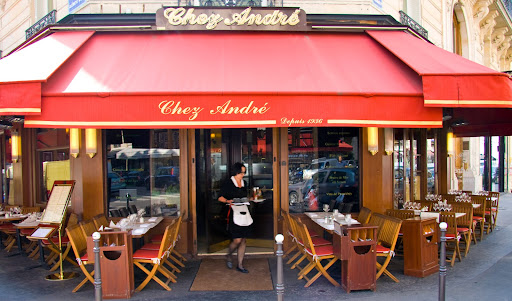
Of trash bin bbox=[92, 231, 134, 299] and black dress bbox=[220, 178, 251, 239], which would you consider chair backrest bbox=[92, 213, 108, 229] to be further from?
black dress bbox=[220, 178, 251, 239]

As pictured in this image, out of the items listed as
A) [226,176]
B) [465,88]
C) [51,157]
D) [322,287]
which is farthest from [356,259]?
[51,157]

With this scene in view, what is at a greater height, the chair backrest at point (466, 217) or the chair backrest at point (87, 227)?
the chair backrest at point (87, 227)

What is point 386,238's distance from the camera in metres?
5.84

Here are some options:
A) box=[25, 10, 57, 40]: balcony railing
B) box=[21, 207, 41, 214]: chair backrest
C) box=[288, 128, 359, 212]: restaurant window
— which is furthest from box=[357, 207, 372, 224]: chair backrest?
box=[25, 10, 57, 40]: balcony railing

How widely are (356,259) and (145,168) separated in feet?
13.4

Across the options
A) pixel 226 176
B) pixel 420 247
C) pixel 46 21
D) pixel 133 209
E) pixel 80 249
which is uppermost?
pixel 46 21

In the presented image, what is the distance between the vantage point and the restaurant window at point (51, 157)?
7816 mm

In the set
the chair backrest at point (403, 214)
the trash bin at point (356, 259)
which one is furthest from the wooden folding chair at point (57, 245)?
the chair backrest at point (403, 214)

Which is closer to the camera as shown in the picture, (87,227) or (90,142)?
(87,227)

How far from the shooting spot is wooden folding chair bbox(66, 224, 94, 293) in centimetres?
529

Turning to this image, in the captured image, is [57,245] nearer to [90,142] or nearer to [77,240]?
[77,240]

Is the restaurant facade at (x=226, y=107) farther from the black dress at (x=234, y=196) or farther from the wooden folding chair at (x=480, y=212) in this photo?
the wooden folding chair at (x=480, y=212)

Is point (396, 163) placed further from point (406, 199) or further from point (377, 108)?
point (377, 108)

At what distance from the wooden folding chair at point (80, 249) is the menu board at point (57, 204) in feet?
3.06
